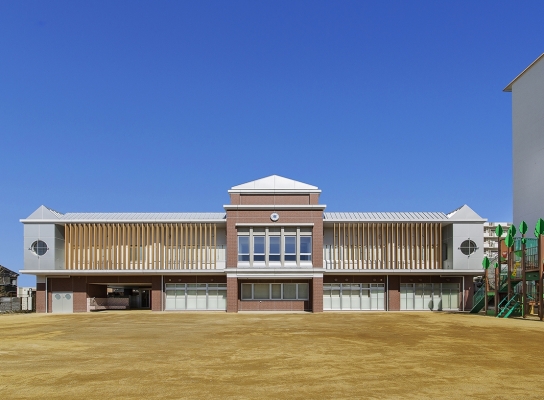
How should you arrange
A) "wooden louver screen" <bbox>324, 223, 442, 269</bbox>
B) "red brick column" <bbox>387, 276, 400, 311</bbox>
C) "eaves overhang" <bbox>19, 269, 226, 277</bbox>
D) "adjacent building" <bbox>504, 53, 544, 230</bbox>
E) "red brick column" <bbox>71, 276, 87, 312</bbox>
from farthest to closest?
"adjacent building" <bbox>504, 53, 544, 230</bbox>
"red brick column" <bbox>71, 276, 87, 312</bbox>
"wooden louver screen" <bbox>324, 223, 442, 269</bbox>
"red brick column" <bbox>387, 276, 400, 311</bbox>
"eaves overhang" <bbox>19, 269, 226, 277</bbox>

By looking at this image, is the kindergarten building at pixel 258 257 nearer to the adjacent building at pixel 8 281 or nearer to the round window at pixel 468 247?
the round window at pixel 468 247

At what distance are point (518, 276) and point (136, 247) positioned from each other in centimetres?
2676

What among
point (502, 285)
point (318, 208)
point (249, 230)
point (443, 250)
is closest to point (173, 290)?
point (249, 230)

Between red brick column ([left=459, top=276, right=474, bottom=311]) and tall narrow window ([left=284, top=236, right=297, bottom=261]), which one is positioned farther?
red brick column ([left=459, top=276, right=474, bottom=311])

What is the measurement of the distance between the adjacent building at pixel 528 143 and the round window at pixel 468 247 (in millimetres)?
8791

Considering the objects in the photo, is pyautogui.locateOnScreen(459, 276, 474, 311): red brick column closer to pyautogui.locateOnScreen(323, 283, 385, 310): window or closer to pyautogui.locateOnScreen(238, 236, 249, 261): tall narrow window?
pyautogui.locateOnScreen(323, 283, 385, 310): window

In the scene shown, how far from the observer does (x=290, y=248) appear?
40.7 m

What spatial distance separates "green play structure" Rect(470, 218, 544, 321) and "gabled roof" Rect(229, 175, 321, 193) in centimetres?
1343

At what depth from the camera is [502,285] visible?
3791 centimetres

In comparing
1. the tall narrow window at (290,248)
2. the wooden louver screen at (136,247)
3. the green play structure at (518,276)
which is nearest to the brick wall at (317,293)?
the tall narrow window at (290,248)

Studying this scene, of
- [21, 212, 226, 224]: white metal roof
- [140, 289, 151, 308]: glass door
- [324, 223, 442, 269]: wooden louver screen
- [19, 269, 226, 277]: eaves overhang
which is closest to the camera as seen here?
[19, 269, 226, 277]: eaves overhang

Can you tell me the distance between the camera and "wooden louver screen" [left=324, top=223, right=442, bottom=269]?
138 feet

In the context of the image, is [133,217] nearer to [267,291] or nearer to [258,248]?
[258,248]

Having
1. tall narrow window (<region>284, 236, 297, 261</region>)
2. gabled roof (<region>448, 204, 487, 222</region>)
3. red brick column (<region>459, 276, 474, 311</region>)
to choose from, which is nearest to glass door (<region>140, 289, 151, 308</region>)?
tall narrow window (<region>284, 236, 297, 261</region>)
